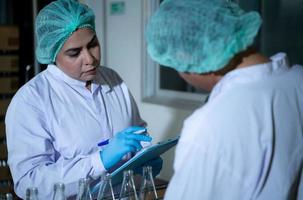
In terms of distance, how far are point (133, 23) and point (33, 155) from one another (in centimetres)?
181

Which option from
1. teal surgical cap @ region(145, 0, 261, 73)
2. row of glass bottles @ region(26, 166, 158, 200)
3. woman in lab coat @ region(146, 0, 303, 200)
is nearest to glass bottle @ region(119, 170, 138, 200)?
row of glass bottles @ region(26, 166, 158, 200)

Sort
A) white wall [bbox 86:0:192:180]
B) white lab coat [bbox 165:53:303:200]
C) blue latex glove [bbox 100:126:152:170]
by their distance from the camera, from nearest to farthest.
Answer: white lab coat [bbox 165:53:303:200], blue latex glove [bbox 100:126:152:170], white wall [bbox 86:0:192:180]

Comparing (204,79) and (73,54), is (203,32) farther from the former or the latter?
(73,54)

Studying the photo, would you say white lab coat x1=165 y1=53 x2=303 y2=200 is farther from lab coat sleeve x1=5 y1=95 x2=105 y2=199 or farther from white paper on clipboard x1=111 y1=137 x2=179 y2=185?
lab coat sleeve x1=5 y1=95 x2=105 y2=199

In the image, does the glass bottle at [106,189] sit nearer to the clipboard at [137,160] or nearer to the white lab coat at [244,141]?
the clipboard at [137,160]

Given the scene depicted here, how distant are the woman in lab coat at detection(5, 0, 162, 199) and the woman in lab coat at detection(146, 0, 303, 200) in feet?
1.71

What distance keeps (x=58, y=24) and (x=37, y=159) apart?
0.48m

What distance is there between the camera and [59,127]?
1.54 m

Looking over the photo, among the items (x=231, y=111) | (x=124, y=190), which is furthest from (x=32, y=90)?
(x=231, y=111)

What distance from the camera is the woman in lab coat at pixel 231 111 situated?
0.92 m

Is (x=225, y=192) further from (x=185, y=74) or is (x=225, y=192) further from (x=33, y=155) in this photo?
(x=33, y=155)

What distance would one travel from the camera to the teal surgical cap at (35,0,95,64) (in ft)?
5.05

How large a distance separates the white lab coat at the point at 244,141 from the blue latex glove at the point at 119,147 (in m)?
0.48

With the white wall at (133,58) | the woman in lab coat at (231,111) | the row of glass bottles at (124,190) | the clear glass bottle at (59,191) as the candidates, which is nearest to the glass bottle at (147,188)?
the row of glass bottles at (124,190)
